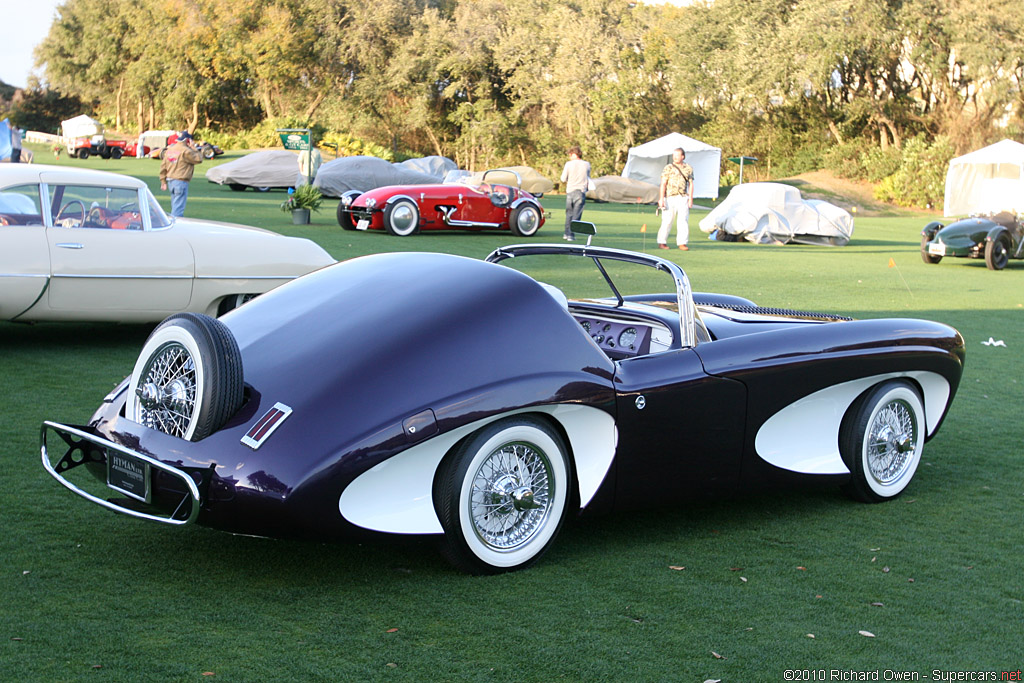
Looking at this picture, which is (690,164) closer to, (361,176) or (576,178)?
(361,176)

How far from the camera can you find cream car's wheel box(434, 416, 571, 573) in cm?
367

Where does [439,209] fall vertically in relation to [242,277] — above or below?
above

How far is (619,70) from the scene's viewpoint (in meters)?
49.1

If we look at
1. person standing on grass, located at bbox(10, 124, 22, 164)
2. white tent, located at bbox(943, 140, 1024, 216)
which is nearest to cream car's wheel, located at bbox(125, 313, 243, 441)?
person standing on grass, located at bbox(10, 124, 22, 164)

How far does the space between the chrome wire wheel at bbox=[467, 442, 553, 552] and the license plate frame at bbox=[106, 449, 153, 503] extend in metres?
1.11

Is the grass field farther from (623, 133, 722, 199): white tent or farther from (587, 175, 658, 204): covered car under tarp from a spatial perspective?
(623, 133, 722, 199): white tent

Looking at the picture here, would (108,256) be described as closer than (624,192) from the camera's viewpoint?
Yes

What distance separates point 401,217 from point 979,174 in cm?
2553

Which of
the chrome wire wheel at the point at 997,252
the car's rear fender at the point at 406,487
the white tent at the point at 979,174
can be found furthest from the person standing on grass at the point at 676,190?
the white tent at the point at 979,174

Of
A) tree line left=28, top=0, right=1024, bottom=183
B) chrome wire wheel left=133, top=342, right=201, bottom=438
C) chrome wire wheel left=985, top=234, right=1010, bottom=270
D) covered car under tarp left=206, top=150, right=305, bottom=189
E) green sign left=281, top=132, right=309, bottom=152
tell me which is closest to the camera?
chrome wire wheel left=133, top=342, right=201, bottom=438

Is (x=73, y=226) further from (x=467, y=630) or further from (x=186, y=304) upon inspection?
(x=467, y=630)

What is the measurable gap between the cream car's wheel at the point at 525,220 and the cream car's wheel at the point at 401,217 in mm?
2094

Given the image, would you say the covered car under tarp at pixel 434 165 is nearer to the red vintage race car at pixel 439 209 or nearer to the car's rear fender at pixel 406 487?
the red vintage race car at pixel 439 209

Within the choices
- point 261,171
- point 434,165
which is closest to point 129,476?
point 261,171
